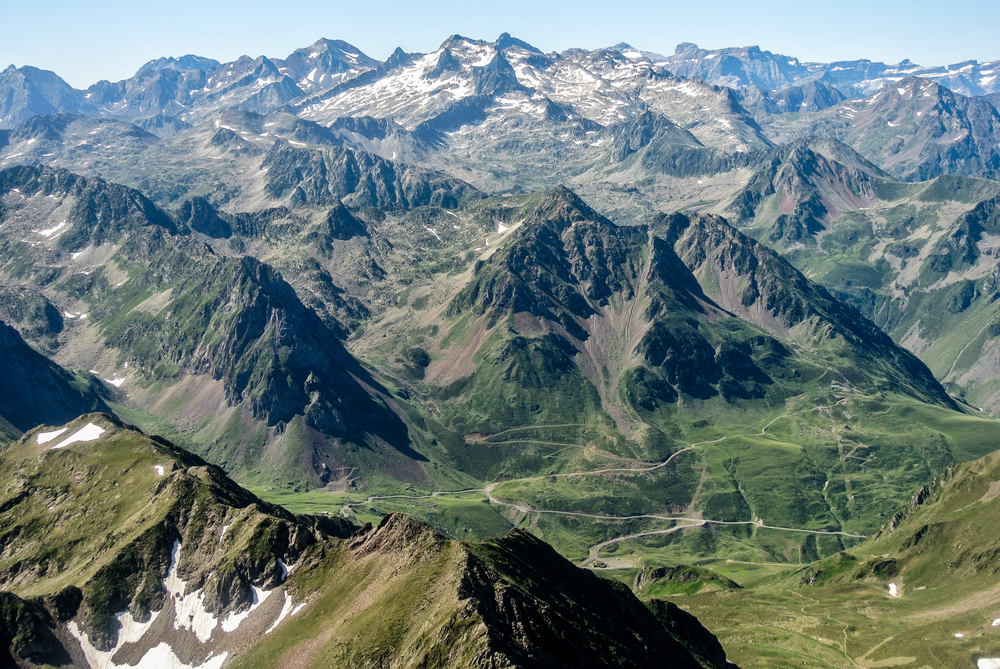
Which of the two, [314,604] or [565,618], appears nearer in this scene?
[565,618]

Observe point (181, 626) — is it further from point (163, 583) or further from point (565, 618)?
point (565, 618)

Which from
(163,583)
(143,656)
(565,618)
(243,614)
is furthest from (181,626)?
(565,618)

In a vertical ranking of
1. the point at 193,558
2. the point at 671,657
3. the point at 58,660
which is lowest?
the point at 671,657

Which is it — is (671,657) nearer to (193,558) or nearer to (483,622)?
(483,622)

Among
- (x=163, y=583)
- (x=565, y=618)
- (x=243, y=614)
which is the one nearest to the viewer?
(x=565, y=618)

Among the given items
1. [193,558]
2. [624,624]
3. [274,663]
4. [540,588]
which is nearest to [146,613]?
[193,558]

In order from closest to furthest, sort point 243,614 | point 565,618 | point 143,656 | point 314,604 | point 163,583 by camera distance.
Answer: point 565,618, point 314,604, point 243,614, point 143,656, point 163,583

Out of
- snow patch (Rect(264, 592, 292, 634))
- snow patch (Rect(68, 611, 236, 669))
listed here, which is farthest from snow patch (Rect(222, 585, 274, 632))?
snow patch (Rect(68, 611, 236, 669))

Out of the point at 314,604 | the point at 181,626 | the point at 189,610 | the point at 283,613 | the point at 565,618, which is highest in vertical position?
the point at 314,604
